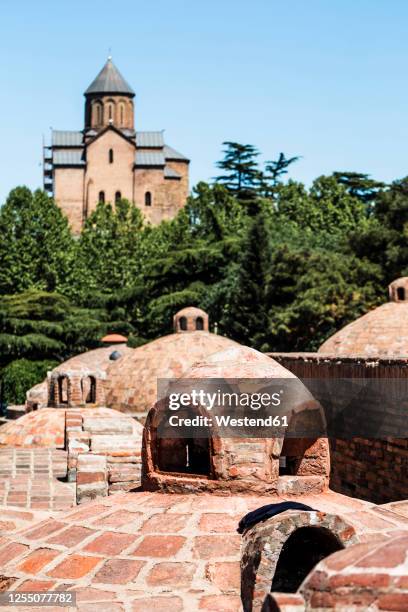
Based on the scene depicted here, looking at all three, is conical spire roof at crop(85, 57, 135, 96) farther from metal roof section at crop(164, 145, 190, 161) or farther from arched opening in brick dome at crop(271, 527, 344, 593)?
arched opening in brick dome at crop(271, 527, 344, 593)

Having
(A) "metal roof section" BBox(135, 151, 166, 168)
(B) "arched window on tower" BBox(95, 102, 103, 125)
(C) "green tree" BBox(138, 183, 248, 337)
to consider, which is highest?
(B) "arched window on tower" BBox(95, 102, 103, 125)

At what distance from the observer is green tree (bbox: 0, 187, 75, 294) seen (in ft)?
151

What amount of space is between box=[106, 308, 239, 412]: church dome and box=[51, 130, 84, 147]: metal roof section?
4887cm

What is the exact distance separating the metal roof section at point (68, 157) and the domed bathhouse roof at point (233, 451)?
211 feet

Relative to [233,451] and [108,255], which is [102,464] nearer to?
[233,451]

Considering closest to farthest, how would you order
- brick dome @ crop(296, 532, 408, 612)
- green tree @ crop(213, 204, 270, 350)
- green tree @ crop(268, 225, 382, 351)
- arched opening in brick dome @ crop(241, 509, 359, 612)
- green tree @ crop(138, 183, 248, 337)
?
brick dome @ crop(296, 532, 408, 612)
arched opening in brick dome @ crop(241, 509, 359, 612)
green tree @ crop(268, 225, 382, 351)
green tree @ crop(213, 204, 270, 350)
green tree @ crop(138, 183, 248, 337)

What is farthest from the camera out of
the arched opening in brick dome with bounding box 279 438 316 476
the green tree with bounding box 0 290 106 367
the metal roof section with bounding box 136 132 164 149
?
the metal roof section with bounding box 136 132 164 149

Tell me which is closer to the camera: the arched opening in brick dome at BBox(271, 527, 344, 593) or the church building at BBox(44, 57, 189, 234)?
the arched opening in brick dome at BBox(271, 527, 344, 593)

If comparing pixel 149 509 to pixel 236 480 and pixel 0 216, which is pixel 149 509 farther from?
pixel 0 216

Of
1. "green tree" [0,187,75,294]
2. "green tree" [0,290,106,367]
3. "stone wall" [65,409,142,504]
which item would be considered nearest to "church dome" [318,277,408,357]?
"stone wall" [65,409,142,504]

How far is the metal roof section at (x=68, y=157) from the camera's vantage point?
6956 cm

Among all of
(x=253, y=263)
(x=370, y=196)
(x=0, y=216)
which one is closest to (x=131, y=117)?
(x=370, y=196)

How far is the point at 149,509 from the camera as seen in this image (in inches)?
237

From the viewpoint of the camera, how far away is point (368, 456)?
1565cm
